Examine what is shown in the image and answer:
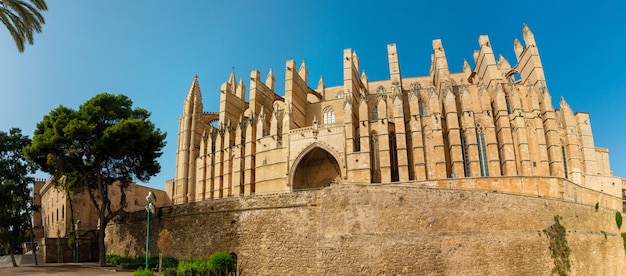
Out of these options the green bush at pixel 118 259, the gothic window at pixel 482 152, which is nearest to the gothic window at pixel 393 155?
the gothic window at pixel 482 152

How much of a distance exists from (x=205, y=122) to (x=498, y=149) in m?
28.7

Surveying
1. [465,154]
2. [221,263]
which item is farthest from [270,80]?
[221,263]

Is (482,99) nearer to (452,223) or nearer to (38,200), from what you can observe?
(452,223)

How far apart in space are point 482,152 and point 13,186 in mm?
31674

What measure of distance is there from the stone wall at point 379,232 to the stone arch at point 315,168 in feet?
41.2

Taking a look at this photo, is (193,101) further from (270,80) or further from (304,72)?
(304,72)

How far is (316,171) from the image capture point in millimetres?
35969

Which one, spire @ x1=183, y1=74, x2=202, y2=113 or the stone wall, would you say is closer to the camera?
the stone wall

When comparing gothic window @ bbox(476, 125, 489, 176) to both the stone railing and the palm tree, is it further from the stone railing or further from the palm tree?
the palm tree

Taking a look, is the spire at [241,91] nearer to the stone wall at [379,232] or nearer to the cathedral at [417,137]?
the cathedral at [417,137]

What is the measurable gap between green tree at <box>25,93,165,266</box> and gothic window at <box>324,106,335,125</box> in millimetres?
15084

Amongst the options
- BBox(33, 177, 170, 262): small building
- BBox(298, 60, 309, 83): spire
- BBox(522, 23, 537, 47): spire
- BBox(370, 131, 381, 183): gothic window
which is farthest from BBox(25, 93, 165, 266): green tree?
BBox(522, 23, 537, 47): spire

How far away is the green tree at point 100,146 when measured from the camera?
25.6 metres

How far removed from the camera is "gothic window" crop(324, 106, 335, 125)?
1529 inches
